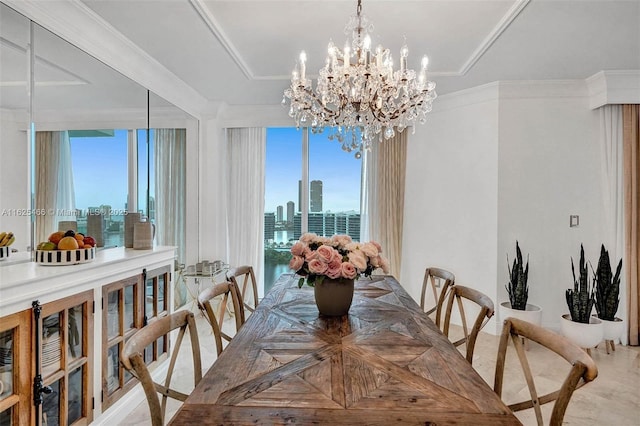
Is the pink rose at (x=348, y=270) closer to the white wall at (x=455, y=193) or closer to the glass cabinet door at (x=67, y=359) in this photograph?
the glass cabinet door at (x=67, y=359)

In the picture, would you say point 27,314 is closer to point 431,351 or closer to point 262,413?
point 262,413

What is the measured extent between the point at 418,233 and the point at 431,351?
291 centimetres

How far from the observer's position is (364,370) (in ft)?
3.91

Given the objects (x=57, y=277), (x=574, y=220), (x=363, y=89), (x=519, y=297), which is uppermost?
(x=363, y=89)

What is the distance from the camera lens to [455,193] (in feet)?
12.6

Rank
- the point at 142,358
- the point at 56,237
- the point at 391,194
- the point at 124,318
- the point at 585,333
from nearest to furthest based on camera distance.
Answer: the point at 142,358
the point at 56,237
the point at 124,318
the point at 585,333
the point at 391,194

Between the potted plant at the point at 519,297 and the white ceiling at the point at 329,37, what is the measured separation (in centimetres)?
175

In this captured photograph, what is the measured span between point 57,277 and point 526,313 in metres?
3.53

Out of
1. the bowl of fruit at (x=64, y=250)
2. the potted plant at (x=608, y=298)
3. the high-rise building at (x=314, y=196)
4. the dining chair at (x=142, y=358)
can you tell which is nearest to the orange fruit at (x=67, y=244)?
the bowl of fruit at (x=64, y=250)

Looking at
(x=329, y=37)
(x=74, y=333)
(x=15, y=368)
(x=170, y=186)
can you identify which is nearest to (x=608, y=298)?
(x=329, y=37)

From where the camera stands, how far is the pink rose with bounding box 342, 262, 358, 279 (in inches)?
64.8

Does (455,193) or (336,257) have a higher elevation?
(455,193)

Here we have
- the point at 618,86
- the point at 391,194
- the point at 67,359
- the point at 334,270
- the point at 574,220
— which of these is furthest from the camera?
the point at 391,194

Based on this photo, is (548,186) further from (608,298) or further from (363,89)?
(363,89)
